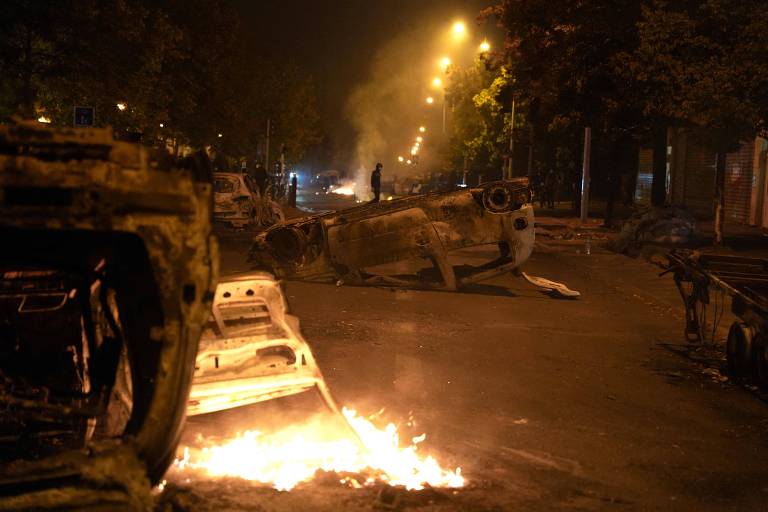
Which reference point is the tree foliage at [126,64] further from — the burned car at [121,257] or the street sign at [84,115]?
the street sign at [84,115]

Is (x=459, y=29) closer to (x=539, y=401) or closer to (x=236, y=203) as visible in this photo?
(x=236, y=203)

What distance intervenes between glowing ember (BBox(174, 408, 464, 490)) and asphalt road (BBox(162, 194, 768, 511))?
150mm

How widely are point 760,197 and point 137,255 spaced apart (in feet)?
87.0

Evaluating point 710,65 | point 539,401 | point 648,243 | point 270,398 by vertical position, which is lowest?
point 539,401

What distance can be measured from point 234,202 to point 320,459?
19346 millimetres

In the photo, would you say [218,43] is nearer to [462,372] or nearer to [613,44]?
[613,44]

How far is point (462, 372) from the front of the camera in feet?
25.7

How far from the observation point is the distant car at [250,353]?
16.1 feet

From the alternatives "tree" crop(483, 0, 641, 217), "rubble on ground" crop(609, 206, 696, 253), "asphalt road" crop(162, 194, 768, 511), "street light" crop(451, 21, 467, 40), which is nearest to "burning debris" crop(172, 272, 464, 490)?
"asphalt road" crop(162, 194, 768, 511)

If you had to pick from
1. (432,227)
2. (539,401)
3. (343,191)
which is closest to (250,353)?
(539,401)

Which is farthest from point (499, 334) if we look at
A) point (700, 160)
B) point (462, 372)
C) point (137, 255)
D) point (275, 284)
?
point (700, 160)

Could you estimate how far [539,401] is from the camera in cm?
691

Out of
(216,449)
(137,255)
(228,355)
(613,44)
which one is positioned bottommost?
(216,449)

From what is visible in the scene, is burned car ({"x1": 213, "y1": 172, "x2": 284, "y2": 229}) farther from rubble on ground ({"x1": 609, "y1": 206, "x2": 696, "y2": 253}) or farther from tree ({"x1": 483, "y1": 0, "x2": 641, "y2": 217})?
rubble on ground ({"x1": 609, "y1": 206, "x2": 696, "y2": 253})
